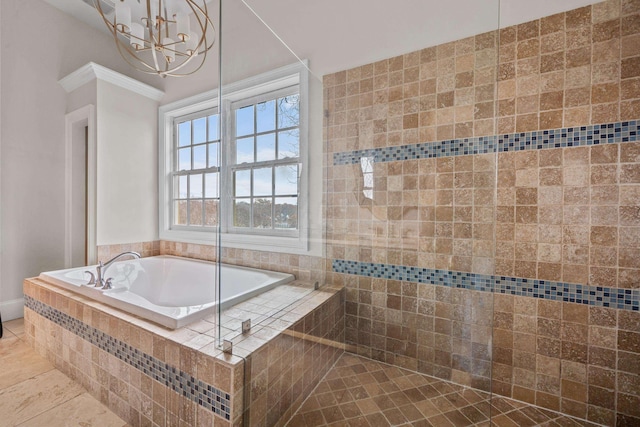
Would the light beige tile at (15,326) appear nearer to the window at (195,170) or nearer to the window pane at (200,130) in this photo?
the window at (195,170)

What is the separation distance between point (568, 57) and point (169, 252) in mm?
3649

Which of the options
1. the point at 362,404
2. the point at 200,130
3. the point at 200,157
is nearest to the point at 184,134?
the point at 200,130

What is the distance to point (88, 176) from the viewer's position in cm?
270

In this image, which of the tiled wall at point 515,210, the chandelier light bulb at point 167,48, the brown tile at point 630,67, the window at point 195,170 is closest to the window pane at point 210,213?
the window at point 195,170

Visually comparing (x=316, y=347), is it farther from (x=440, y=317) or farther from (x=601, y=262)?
(x=601, y=262)

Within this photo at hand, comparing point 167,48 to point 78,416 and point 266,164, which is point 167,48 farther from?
point 78,416

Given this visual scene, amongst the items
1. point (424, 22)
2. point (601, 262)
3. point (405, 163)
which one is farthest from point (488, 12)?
point (601, 262)

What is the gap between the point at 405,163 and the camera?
5.45 ft

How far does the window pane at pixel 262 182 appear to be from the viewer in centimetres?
166

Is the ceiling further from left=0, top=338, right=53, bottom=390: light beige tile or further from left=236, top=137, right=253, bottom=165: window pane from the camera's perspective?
left=0, top=338, right=53, bottom=390: light beige tile

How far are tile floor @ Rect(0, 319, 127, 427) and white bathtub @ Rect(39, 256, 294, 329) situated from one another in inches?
21.0

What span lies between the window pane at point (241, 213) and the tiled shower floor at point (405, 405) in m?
1.01

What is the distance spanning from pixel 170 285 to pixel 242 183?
1.66 meters

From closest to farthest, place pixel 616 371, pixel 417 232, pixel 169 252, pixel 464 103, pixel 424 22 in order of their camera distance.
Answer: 1. pixel 616 371
2. pixel 464 103
3. pixel 417 232
4. pixel 424 22
5. pixel 169 252
